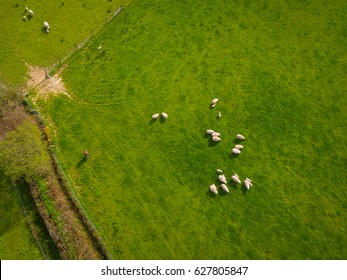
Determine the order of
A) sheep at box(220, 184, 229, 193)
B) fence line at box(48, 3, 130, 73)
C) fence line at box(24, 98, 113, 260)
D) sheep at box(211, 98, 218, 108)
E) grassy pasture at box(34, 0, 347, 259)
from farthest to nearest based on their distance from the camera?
fence line at box(48, 3, 130, 73)
sheep at box(211, 98, 218, 108)
sheep at box(220, 184, 229, 193)
grassy pasture at box(34, 0, 347, 259)
fence line at box(24, 98, 113, 260)

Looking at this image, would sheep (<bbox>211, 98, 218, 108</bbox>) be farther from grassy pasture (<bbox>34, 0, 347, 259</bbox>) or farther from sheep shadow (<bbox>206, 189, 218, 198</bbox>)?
sheep shadow (<bbox>206, 189, 218, 198</bbox>)

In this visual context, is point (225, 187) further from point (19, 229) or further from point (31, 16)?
point (31, 16)

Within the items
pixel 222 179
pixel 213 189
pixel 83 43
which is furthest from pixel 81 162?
pixel 83 43

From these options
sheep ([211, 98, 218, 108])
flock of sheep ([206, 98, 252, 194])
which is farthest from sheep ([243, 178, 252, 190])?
sheep ([211, 98, 218, 108])

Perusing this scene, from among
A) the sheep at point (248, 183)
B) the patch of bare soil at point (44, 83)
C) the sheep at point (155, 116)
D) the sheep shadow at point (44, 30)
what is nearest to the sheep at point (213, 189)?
the sheep at point (248, 183)

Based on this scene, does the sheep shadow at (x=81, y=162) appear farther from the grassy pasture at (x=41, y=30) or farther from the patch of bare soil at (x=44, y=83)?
the grassy pasture at (x=41, y=30)

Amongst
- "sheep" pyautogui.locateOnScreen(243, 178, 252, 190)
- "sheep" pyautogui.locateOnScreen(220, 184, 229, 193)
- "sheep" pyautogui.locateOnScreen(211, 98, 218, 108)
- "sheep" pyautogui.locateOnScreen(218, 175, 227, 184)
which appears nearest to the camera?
"sheep" pyautogui.locateOnScreen(220, 184, 229, 193)

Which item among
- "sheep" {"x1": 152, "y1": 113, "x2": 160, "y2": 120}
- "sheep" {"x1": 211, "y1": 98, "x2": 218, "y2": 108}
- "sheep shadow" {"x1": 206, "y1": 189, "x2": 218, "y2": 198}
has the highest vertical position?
"sheep" {"x1": 152, "y1": 113, "x2": 160, "y2": 120}
